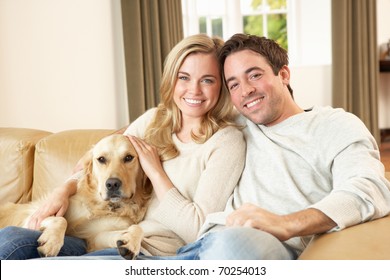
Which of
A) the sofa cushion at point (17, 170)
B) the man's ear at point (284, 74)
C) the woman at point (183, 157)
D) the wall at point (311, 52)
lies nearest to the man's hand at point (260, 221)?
the woman at point (183, 157)

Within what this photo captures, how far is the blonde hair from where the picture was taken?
1.68 meters

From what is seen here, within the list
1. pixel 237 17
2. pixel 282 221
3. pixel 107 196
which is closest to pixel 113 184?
pixel 107 196

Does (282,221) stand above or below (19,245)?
above

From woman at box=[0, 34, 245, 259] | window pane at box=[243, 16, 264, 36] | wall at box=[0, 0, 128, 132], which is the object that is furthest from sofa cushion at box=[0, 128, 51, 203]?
window pane at box=[243, 16, 264, 36]

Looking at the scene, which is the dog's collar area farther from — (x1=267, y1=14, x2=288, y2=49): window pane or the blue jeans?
(x1=267, y1=14, x2=288, y2=49): window pane

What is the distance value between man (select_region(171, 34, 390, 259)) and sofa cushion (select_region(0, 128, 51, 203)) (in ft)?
3.62

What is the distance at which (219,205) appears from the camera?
1.55 metres

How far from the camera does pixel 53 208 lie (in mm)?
1672

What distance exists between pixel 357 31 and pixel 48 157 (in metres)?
4.45

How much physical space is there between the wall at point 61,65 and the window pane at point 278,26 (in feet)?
7.10

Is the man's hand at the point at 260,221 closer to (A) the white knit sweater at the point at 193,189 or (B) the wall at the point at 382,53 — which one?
(A) the white knit sweater at the point at 193,189

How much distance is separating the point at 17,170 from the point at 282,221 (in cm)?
153

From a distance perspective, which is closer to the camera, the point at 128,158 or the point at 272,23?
the point at 128,158

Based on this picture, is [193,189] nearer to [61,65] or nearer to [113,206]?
[113,206]
